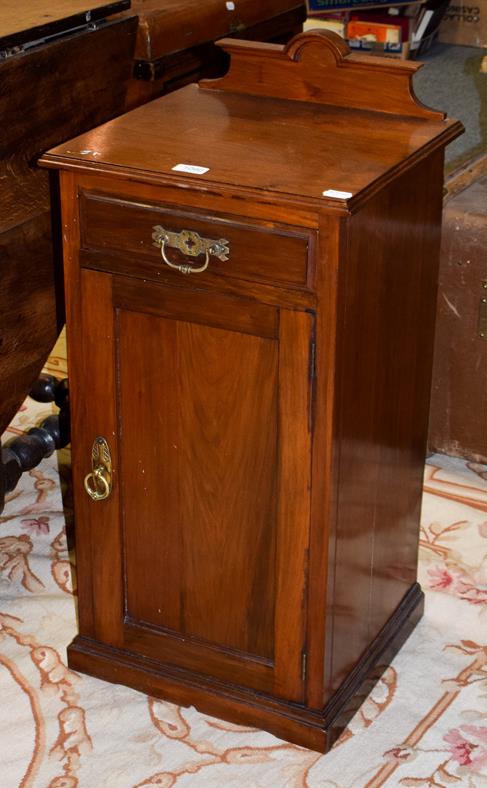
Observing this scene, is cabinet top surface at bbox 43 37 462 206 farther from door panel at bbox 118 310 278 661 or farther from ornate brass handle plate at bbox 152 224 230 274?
door panel at bbox 118 310 278 661

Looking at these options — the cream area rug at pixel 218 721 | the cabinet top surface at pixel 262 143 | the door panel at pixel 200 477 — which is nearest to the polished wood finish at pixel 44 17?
the cabinet top surface at pixel 262 143

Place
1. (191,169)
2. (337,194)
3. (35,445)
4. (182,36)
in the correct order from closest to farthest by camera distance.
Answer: (337,194), (191,169), (182,36), (35,445)

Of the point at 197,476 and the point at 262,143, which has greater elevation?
the point at 262,143

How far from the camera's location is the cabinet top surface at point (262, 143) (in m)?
1.67

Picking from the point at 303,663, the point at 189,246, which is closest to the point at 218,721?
the point at 303,663

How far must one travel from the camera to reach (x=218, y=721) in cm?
203

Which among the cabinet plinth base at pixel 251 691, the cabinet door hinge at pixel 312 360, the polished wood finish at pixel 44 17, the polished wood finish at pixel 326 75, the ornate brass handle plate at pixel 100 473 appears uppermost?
the polished wood finish at pixel 44 17

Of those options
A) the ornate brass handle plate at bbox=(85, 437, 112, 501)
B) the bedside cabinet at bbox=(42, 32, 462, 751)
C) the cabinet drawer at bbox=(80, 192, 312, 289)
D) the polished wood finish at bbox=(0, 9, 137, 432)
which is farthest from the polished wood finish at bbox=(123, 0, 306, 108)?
the ornate brass handle plate at bbox=(85, 437, 112, 501)

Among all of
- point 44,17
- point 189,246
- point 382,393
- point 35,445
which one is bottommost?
point 35,445

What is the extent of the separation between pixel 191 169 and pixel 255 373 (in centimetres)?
30

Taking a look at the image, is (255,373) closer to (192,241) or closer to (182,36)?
(192,241)

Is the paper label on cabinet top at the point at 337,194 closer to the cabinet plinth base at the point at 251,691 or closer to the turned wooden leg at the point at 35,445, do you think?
the cabinet plinth base at the point at 251,691

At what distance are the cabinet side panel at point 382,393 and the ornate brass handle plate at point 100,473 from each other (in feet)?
1.26

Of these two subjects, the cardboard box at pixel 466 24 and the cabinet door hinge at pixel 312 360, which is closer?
the cabinet door hinge at pixel 312 360
